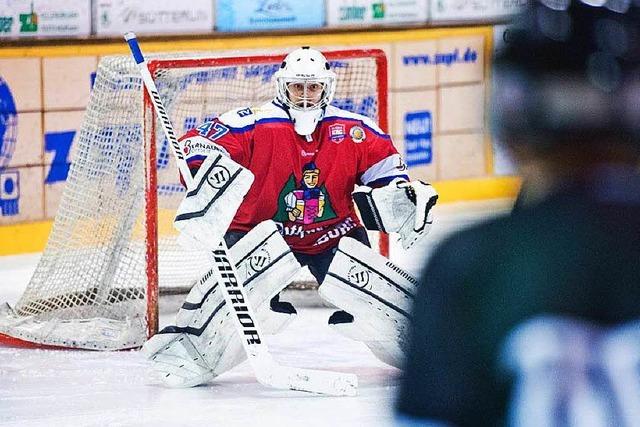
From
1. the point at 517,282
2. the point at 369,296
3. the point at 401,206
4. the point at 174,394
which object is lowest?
the point at 174,394

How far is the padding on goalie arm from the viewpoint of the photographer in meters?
3.97

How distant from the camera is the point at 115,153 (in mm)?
4875

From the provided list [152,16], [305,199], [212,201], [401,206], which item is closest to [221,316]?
[212,201]

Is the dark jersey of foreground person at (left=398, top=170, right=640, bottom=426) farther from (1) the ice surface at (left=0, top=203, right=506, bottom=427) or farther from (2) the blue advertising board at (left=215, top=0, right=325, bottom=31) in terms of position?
(2) the blue advertising board at (left=215, top=0, right=325, bottom=31)

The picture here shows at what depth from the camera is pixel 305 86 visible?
4293 mm

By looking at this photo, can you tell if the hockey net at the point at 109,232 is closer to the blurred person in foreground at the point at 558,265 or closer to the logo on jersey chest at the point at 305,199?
the logo on jersey chest at the point at 305,199

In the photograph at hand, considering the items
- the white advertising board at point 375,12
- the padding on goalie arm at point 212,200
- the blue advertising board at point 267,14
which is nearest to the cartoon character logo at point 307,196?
the padding on goalie arm at point 212,200

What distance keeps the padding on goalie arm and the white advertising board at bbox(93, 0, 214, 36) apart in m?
2.66

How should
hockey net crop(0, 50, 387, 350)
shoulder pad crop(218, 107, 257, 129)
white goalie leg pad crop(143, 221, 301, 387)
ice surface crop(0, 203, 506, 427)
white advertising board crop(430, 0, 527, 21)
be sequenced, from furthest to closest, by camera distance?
white advertising board crop(430, 0, 527, 21)
hockey net crop(0, 50, 387, 350)
shoulder pad crop(218, 107, 257, 129)
white goalie leg pad crop(143, 221, 301, 387)
ice surface crop(0, 203, 506, 427)

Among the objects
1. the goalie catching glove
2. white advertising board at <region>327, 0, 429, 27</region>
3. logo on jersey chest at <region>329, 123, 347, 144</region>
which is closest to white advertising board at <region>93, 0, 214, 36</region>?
white advertising board at <region>327, 0, 429, 27</region>

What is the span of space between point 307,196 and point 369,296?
1.30 ft

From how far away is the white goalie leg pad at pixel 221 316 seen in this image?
407 centimetres

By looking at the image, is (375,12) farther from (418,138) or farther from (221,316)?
(221,316)

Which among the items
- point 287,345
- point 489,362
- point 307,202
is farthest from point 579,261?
point 287,345
